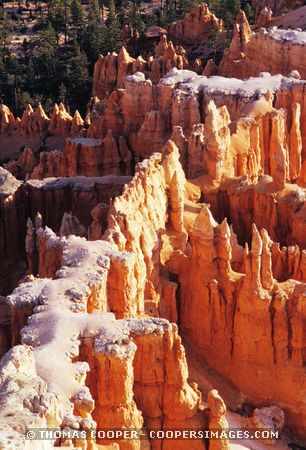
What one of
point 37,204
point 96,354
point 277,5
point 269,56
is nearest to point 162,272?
point 96,354

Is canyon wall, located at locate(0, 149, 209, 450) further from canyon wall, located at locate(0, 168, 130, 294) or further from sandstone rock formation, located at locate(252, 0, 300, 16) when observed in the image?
sandstone rock formation, located at locate(252, 0, 300, 16)

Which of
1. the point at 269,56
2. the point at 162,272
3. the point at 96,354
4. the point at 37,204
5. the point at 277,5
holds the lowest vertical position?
the point at 96,354

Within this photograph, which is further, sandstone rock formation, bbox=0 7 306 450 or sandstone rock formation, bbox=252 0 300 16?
sandstone rock formation, bbox=252 0 300 16

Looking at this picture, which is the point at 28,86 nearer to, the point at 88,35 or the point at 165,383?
the point at 88,35

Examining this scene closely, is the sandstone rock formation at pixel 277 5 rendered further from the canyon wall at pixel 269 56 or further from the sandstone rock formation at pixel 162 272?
the sandstone rock formation at pixel 162 272

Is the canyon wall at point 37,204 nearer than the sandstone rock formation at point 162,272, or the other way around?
the sandstone rock formation at point 162,272

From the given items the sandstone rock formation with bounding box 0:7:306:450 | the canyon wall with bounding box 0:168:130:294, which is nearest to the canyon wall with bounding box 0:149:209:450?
the sandstone rock formation with bounding box 0:7:306:450

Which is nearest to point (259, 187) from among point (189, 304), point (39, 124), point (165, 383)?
point (189, 304)

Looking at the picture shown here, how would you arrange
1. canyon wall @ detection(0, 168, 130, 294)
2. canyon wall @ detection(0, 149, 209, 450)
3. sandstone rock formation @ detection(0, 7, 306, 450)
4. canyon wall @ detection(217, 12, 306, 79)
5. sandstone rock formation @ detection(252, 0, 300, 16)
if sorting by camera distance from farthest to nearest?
sandstone rock formation @ detection(252, 0, 300, 16) → canyon wall @ detection(217, 12, 306, 79) → canyon wall @ detection(0, 168, 130, 294) → sandstone rock formation @ detection(0, 7, 306, 450) → canyon wall @ detection(0, 149, 209, 450)

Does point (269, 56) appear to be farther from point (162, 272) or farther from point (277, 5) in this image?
point (277, 5)

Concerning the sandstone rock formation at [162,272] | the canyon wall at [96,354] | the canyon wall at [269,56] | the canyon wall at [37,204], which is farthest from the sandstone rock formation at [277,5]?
the canyon wall at [96,354]

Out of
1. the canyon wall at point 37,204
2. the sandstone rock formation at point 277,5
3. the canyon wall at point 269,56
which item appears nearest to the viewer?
the canyon wall at point 37,204

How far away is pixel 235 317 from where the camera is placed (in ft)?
85.0

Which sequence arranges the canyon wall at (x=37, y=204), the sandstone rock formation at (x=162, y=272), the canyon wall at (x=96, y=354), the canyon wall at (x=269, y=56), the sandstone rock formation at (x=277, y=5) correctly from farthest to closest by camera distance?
the sandstone rock formation at (x=277, y=5) → the canyon wall at (x=269, y=56) → the canyon wall at (x=37, y=204) → the sandstone rock formation at (x=162, y=272) → the canyon wall at (x=96, y=354)
